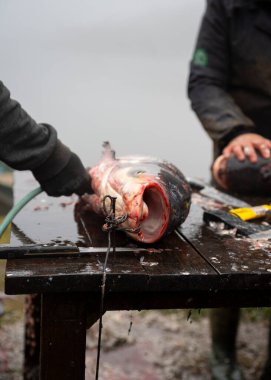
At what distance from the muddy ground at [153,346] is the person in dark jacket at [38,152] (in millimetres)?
1278

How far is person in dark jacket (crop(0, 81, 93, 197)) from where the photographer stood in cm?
195

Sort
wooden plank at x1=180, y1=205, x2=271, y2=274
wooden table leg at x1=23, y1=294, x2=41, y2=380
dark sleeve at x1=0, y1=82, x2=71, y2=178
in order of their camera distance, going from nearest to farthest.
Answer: wooden plank at x1=180, y1=205, x2=271, y2=274 → dark sleeve at x1=0, y1=82, x2=71, y2=178 → wooden table leg at x1=23, y1=294, x2=41, y2=380

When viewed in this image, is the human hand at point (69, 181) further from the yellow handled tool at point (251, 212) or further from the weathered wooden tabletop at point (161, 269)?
the yellow handled tool at point (251, 212)

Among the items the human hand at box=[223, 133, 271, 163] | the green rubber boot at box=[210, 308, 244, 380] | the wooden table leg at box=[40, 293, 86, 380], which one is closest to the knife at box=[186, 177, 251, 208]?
the human hand at box=[223, 133, 271, 163]

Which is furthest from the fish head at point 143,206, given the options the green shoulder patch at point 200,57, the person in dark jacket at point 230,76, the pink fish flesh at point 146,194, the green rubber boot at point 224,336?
the green shoulder patch at point 200,57

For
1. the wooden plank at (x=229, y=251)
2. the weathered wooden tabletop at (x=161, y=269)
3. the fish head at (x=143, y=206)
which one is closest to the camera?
the weathered wooden tabletop at (x=161, y=269)

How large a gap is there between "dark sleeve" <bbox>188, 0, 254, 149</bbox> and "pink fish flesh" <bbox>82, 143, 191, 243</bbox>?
137cm

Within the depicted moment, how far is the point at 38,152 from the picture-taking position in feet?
6.63

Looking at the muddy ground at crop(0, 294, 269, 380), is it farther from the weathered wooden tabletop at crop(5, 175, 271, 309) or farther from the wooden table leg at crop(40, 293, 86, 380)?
the wooden table leg at crop(40, 293, 86, 380)

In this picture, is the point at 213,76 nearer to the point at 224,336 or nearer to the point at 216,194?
the point at 216,194

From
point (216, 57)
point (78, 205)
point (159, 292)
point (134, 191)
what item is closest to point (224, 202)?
point (78, 205)

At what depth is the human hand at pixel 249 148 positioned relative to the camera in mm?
2832

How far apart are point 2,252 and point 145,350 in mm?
1905

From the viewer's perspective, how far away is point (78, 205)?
2.42 m
